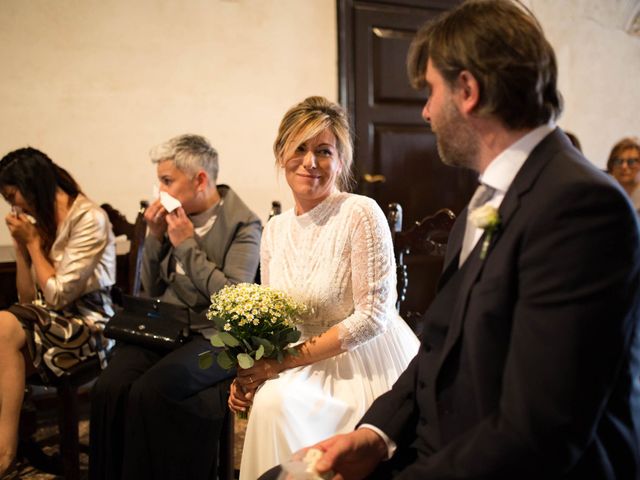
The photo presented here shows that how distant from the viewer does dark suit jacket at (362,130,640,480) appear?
91cm

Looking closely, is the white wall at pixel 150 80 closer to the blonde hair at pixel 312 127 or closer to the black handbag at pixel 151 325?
the black handbag at pixel 151 325

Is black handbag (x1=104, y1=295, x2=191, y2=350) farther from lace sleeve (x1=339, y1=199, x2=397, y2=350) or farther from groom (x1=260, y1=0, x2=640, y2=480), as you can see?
groom (x1=260, y1=0, x2=640, y2=480)

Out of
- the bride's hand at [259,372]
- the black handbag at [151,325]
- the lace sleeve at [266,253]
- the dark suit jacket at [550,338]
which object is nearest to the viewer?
the dark suit jacket at [550,338]

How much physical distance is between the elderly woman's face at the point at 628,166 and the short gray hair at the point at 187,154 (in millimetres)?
3030

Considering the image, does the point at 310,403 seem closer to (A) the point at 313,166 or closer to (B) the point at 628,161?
(A) the point at 313,166

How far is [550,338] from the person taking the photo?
3.02 feet

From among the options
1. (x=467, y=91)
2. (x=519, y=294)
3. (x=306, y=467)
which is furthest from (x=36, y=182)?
(x=519, y=294)

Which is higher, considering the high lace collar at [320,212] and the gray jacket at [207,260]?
the high lace collar at [320,212]

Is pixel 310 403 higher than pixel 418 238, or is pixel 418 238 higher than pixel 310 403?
pixel 418 238

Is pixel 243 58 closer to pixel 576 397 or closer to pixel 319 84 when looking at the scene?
pixel 319 84

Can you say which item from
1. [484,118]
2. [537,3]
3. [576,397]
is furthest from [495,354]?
[537,3]

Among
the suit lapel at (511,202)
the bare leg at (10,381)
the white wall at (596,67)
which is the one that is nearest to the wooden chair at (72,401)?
the bare leg at (10,381)

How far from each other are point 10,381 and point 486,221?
2.25m

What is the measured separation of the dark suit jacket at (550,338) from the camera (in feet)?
3.00
